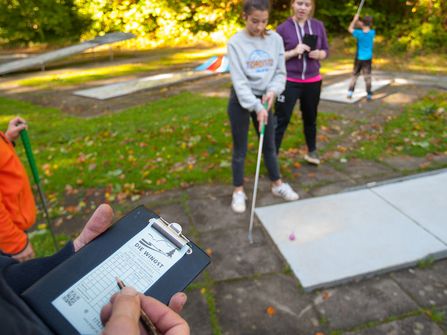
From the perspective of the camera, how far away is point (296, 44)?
379 cm

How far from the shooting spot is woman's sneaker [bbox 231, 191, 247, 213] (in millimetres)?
3678

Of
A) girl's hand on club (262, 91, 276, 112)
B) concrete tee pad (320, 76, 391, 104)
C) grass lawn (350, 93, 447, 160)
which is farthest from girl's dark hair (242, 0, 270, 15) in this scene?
concrete tee pad (320, 76, 391, 104)

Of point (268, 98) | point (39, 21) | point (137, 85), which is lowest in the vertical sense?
point (137, 85)

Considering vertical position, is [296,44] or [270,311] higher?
[296,44]

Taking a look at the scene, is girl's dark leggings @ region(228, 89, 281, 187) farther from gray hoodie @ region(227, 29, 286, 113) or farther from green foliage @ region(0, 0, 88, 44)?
green foliage @ region(0, 0, 88, 44)

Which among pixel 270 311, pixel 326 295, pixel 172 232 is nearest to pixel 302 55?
pixel 326 295

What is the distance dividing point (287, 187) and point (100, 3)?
16.2 m

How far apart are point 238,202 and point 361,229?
1.27 meters

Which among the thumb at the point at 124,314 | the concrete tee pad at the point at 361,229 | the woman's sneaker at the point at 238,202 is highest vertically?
the thumb at the point at 124,314

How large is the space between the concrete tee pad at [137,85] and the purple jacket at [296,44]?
209 inches

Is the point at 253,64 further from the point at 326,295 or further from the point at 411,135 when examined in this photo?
the point at 411,135

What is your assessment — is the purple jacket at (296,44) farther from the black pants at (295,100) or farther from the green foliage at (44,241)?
the green foliage at (44,241)

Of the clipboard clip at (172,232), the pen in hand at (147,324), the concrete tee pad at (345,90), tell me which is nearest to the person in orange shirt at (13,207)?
the clipboard clip at (172,232)

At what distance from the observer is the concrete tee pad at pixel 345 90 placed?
7322mm
